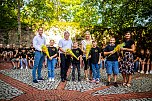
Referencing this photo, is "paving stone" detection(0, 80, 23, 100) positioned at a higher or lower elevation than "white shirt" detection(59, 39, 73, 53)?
lower

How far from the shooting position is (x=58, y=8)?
108 feet

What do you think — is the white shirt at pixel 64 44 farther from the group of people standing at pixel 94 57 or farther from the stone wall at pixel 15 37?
the stone wall at pixel 15 37

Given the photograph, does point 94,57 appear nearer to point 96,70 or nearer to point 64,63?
point 96,70

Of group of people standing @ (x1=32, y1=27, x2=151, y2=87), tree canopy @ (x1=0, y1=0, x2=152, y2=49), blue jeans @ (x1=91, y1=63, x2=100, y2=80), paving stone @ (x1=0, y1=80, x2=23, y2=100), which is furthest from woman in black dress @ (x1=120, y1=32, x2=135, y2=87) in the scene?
paving stone @ (x1=0, y1=80, x2=23, y2=100)

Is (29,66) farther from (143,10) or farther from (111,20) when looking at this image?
(143,10)

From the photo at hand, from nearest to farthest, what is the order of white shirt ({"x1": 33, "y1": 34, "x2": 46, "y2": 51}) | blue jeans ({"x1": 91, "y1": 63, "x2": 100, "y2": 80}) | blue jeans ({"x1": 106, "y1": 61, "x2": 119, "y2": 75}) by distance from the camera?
1. blue jeans ({"x1": 106, "y1": 61, "x2": 119, "y2": 75})
2. white shirt ({"x1": 33, "y1": 34, "x2": 46, "y2": 51})
3. blue jeans ({"x1": 91, "y1": 63, "x2": 100, "y2": 80})

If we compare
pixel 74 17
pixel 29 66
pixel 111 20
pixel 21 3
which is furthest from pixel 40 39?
pixel 74 17

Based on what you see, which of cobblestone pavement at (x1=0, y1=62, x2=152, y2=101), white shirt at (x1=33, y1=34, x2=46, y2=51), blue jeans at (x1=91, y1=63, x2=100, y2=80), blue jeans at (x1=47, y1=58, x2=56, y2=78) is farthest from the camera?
blue jeans at (x1=47, y1=58, x2=56, y2=78)

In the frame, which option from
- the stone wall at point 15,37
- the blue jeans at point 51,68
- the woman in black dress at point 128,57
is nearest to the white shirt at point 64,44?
the blue jeans at point 51,68

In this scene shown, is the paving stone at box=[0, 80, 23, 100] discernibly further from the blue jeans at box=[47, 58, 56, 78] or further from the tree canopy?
Result: the tree canopy

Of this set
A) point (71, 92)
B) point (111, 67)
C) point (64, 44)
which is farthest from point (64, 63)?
point (71, 92)

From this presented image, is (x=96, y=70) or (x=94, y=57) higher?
(x=94, y=57)

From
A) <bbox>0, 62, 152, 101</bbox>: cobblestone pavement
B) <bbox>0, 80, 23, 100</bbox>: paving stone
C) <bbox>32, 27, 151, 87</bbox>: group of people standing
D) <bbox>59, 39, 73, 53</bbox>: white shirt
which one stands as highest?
<bbox>59, 39, 73, 53</bbox>: white shirt

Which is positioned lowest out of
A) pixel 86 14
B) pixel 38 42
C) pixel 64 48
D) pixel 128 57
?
pixel 128 57
